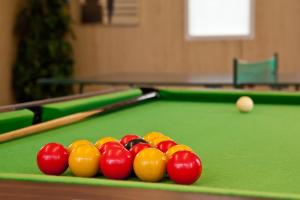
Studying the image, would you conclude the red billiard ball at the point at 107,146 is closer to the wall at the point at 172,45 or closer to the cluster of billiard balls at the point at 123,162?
the cluster of billiard balls at the point at 123,162

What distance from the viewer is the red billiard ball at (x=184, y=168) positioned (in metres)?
1.16

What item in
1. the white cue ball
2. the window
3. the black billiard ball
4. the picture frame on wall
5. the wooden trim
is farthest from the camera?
the picture frame on wall

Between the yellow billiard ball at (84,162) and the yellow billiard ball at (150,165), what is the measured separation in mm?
97

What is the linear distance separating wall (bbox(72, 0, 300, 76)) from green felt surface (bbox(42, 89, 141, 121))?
437 cm

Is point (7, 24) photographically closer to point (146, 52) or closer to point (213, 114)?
point (146, 52)

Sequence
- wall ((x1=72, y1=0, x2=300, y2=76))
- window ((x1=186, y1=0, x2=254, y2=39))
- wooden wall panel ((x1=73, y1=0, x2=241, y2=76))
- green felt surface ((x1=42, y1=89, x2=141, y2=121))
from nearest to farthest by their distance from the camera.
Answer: green felt surface ((x1=42, y1=89, x2=141, y2=121)) < wall ((x1=72, y1=0, x2=300, y2=76)) < window ((x1=186, y1=0, x2=254, y2=39)) < wooden wall panel ((x1=73, y1=0, x2=241, y2=76))

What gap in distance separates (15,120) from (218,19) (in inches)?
221

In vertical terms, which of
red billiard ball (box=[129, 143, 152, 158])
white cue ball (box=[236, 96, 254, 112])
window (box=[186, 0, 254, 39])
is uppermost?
window (box=[186, 0, 254, 39])

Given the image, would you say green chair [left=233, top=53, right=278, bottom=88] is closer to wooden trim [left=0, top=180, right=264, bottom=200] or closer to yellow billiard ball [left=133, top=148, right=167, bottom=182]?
yellow billiard ball [left=133, top=148, right=167, bottom=182]

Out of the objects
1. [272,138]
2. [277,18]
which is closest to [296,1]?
[277,18]

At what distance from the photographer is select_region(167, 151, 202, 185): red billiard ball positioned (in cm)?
A: 116

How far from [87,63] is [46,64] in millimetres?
588

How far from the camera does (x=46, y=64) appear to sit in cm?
730

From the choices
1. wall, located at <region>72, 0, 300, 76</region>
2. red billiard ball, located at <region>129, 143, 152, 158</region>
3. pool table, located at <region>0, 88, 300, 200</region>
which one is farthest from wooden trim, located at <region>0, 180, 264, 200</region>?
wall, located at <region>72, 0, 300, 76</region>
